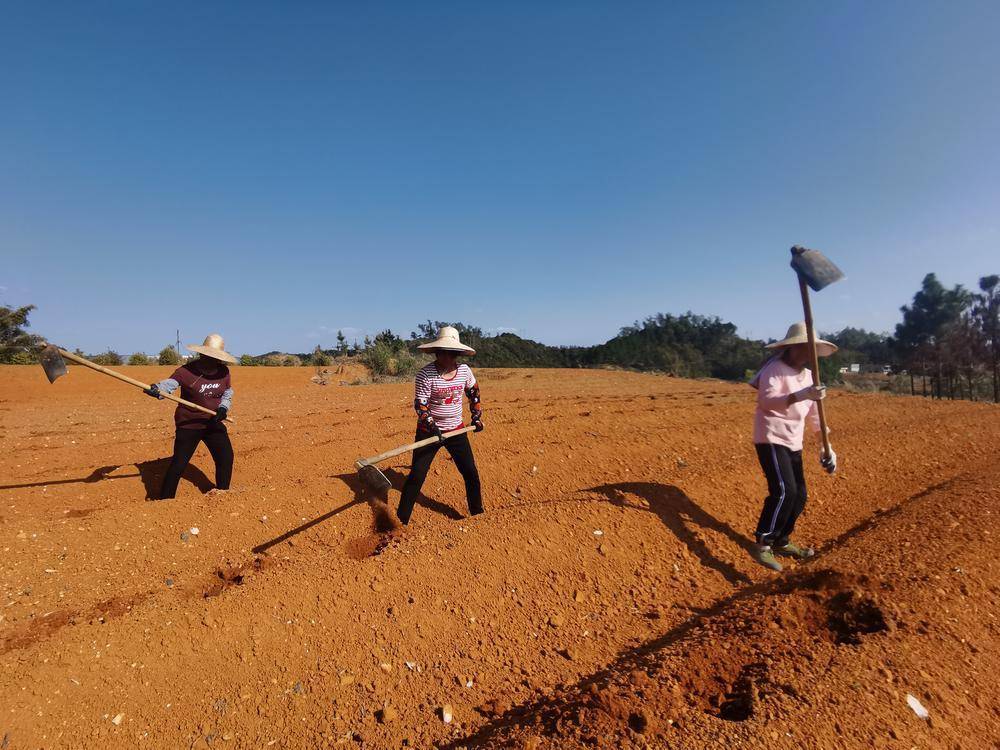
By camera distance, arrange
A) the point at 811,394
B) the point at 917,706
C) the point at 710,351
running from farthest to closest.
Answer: the point at 710,351 < the point at 811,394 < the point at 917,706

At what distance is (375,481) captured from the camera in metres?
4.93

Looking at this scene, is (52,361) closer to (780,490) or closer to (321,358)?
(780,490)

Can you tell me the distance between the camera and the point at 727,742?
1887 millimetres

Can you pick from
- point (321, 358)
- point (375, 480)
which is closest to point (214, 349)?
point (375, 480)

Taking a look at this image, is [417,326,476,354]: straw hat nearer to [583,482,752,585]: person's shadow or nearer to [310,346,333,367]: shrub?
[583,482,752,585]: person's shadow

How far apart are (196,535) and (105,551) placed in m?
0.62

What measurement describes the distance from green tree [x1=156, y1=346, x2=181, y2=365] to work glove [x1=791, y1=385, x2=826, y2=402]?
28.1 meters

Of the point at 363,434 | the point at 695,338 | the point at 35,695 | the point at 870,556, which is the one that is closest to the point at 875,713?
the point at 870,556

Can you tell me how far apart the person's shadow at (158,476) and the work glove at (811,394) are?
6090mm

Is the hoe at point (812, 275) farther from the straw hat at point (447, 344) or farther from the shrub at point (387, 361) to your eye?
the shrub at point (387, 361)

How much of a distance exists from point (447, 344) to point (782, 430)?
2789mm

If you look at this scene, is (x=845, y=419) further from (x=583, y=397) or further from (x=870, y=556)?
(x=870, y=556)

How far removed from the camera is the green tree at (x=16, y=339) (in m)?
20.1

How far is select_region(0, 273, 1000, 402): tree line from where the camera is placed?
1964cm
